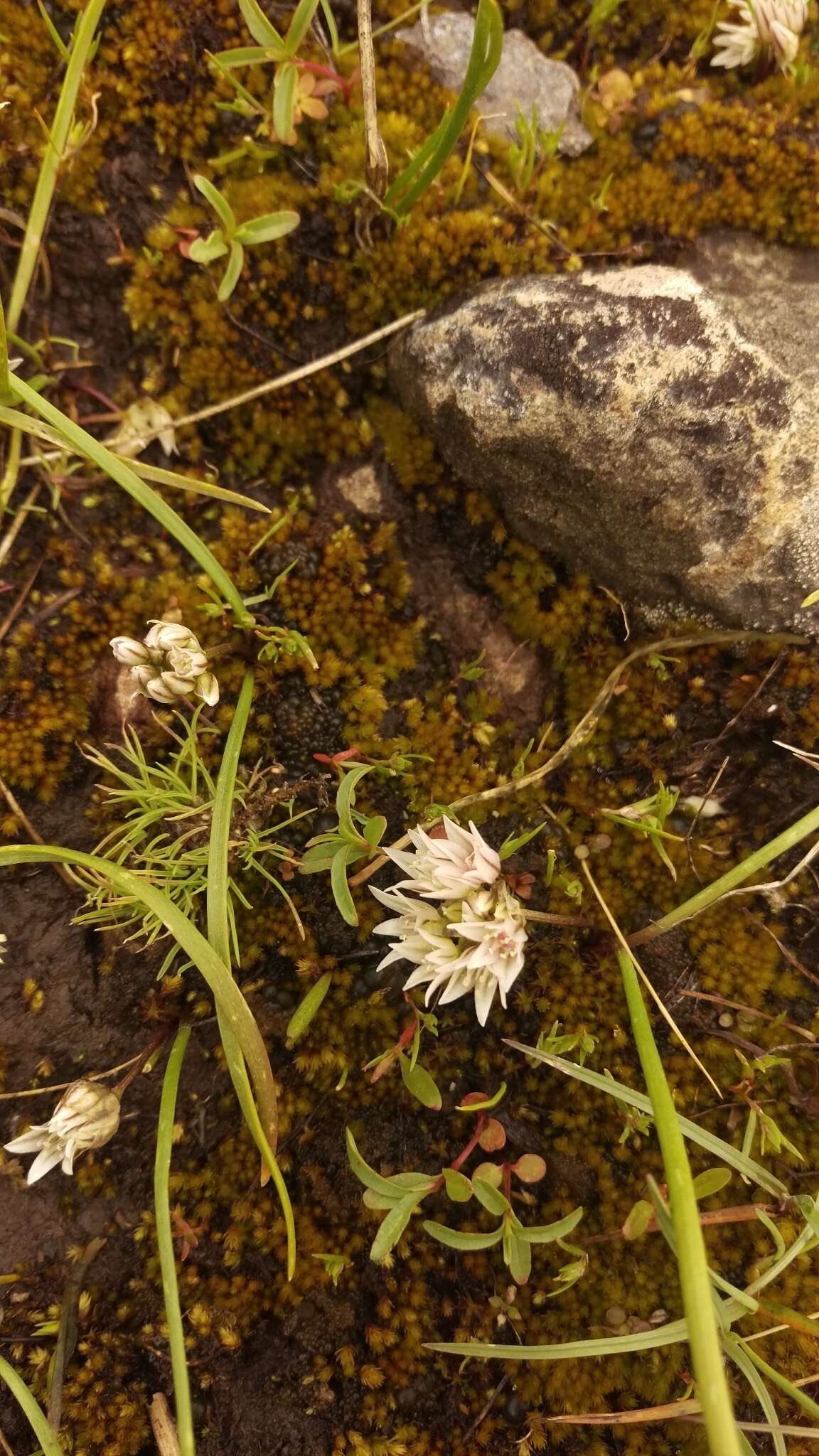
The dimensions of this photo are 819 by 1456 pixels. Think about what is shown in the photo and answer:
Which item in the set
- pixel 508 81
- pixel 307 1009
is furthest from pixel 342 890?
pixel 508 81

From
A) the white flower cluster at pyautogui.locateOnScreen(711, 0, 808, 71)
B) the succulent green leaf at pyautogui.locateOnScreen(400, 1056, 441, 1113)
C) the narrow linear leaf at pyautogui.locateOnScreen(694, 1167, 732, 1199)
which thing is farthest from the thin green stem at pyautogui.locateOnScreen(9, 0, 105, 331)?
the narrow linear leaf at pyautogui.locateOnScreen(694, 1167, 732, 1199)

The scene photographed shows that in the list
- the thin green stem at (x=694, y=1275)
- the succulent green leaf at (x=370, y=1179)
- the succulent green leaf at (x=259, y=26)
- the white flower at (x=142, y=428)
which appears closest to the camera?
the thin green stem at (x=694, y=1275)

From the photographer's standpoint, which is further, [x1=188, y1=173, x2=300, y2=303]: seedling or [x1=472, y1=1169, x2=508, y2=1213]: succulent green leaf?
[x1=188, y1=173, x2=300, y2=303]: seedling

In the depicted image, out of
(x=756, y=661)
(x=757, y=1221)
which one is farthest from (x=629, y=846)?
(x=757, y=1221)

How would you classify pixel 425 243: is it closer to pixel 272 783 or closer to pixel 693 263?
pixel 693 263

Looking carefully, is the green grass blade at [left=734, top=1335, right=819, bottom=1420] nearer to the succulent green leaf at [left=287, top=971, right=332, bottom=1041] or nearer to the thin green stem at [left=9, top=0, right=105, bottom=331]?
the succulent green leaf at [left=287, top=971, right=332, bottom=1041]

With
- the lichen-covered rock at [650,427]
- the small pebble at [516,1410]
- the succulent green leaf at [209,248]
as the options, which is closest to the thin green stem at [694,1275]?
the small pebble at [516,1410]

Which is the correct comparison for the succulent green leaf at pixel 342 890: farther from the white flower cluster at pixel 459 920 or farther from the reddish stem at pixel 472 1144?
the reddish stem at pixel 472 1144
